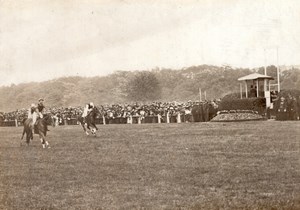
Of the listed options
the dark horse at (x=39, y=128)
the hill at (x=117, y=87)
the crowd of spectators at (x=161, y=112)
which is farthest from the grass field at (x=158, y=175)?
the crowd of spectators at (x=161, y=112)

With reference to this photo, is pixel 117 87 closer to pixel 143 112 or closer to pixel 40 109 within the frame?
pixel 143 112

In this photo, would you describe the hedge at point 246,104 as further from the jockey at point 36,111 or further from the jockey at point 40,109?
the jockey at point 40,109

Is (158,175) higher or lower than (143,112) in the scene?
lower

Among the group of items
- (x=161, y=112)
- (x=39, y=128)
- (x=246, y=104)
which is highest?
(x=246, y=104)

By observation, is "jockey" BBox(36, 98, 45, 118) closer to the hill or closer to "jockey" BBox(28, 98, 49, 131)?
"jockey" BBox(28, 98, 49, 131)

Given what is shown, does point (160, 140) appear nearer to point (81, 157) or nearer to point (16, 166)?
point (81, 157)

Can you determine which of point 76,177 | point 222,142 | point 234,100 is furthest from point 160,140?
point 234,100

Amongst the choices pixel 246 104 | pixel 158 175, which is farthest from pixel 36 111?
pixel 246 104
